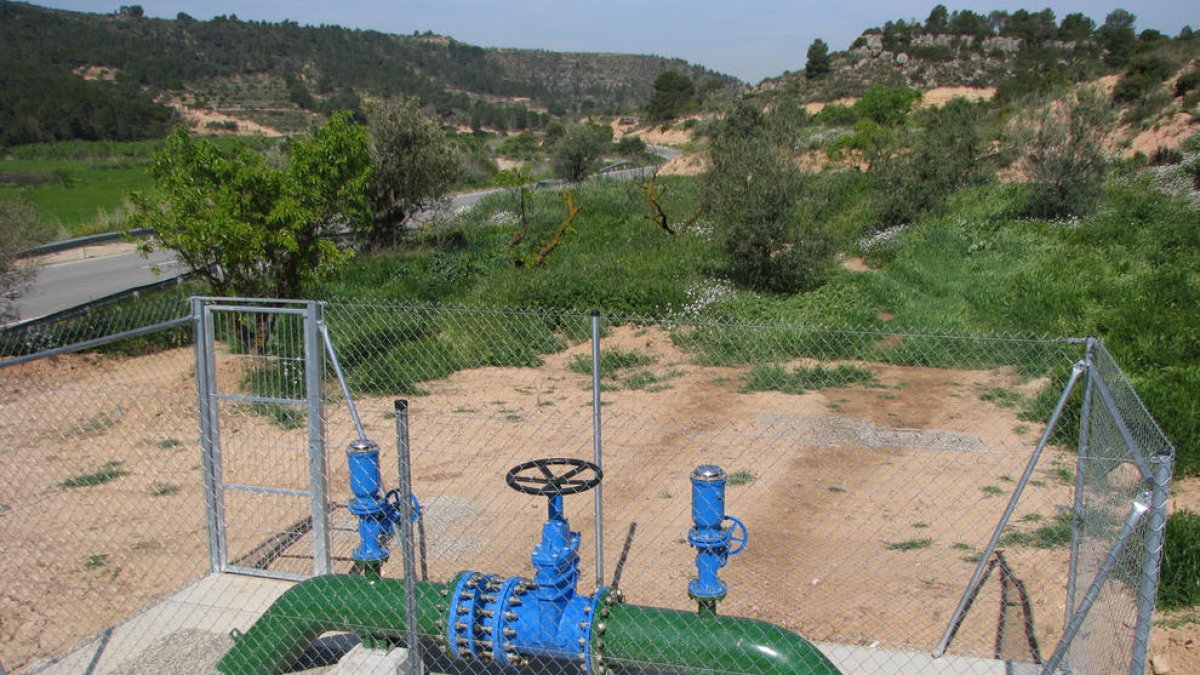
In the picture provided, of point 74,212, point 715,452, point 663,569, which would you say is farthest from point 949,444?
point 74,212

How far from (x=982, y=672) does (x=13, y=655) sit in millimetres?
5375

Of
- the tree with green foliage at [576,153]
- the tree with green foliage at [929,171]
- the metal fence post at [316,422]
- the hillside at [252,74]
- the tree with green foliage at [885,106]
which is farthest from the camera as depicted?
the hillside at [252,74]

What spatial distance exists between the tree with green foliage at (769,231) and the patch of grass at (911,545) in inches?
356

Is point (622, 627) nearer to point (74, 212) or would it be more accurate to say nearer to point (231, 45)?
point (74, 212)

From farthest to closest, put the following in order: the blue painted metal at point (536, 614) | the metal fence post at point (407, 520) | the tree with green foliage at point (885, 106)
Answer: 1. the tree with green foliage at point (885, 106)
2. the blue painted metal at point (536, 614)
3. the metal fence post at point (407, 520)

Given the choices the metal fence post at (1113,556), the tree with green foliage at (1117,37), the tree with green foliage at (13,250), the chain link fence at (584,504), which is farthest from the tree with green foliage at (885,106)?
the metal fence post at (1113,556)

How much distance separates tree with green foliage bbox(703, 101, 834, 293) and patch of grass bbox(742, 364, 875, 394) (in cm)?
471

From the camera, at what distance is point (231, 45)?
122 metres

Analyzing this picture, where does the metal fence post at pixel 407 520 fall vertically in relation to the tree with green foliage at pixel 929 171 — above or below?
below

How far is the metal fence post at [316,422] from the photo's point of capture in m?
5.27

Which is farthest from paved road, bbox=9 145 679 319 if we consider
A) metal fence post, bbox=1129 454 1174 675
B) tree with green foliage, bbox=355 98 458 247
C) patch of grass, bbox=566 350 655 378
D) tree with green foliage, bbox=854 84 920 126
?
tree with green foliage, bbox=854 84 920 126

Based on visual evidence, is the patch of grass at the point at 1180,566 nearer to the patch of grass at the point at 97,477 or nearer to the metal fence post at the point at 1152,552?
the metal fence post at the point at 1152,552

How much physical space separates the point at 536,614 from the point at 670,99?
71.7 meters

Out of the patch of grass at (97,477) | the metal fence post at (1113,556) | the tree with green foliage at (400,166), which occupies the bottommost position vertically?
the patch of grass at (97,477)
